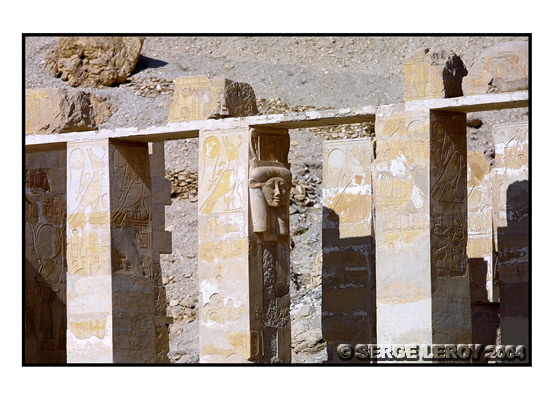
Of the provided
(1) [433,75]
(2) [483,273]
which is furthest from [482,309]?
(1) [433,75]

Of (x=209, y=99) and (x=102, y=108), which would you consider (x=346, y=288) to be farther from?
(x=102, y=108)

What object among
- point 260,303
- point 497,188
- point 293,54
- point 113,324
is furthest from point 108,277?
point 293,54

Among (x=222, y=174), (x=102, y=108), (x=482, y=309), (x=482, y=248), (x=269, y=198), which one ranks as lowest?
(x=482, y=309)

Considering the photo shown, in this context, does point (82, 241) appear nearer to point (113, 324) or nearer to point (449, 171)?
point (113, 324)

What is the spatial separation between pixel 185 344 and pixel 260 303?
7.24m

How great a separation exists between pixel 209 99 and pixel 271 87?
1665 centimetres

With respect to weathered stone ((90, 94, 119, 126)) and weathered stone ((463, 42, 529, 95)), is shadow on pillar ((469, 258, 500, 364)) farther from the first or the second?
Result: weathered stone ((90, 94, 119, 126))

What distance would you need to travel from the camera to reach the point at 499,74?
13602 millimetres

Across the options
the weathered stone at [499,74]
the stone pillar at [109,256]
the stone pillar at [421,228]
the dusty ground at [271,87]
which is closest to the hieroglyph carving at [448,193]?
the stone pillar at [421,228]

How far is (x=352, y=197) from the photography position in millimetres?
17125

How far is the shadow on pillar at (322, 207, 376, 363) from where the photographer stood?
1694 centimetres

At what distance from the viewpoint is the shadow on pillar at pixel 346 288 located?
16.9 metres

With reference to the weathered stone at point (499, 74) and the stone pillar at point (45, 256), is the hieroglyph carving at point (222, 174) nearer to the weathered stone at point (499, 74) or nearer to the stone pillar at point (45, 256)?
the weathered stone at point (499, 74)

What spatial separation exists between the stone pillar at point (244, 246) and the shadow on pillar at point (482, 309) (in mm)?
4059
